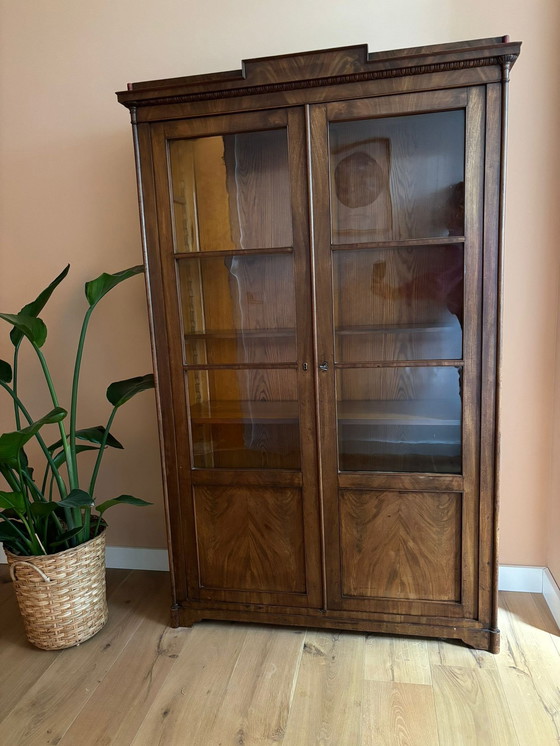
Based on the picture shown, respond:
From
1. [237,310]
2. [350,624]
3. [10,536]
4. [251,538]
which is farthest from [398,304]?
[10,536]

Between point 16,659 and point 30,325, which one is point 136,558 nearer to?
point 16,659

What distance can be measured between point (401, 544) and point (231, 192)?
1303mm

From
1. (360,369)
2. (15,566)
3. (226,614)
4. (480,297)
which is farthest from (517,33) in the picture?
(15,566)

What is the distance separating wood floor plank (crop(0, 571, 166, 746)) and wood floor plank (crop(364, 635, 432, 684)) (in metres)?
0.87

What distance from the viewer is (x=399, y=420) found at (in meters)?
1.85

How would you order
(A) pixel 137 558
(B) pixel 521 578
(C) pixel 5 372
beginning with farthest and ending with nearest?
(A) pixel 137 558
(B) pixel 521 578
(C) pixel 5 372

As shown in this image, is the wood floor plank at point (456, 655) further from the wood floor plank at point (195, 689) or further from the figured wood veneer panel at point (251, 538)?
the wood floor plank at point (195, 689)

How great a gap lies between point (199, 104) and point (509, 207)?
1139 mm

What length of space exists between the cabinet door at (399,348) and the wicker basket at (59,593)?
86 cm

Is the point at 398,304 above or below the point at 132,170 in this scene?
below

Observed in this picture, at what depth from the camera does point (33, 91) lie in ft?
7.51

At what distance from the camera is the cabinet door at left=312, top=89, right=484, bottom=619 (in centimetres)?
169

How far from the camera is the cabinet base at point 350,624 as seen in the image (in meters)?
1.84

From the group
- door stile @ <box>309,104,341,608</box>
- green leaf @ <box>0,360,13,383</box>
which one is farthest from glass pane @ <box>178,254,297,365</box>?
green leaf @ <box>0,360,13,383</box>
